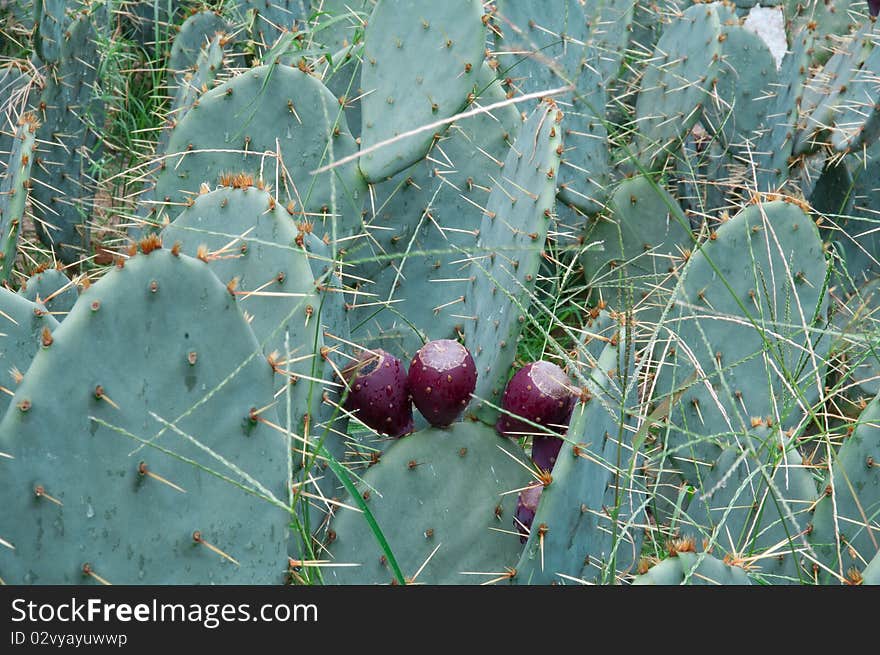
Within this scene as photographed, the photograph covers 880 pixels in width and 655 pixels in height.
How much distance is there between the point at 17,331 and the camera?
4.53 ft

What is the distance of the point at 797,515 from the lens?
147cm

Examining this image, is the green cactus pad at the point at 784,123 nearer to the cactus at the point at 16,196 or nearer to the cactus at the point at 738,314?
the cactus at the point at 738,314

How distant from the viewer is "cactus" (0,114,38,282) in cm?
185

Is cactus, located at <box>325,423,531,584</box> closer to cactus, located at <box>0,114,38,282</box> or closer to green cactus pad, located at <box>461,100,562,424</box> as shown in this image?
green cactus pad, located at <box>461,100,562,424</box>

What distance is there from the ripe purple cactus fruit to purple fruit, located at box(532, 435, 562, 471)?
0.41 ft

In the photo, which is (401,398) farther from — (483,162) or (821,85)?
(821,85)

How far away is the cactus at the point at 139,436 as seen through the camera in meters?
1.03

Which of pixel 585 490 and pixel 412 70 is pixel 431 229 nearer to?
pixel 412 70

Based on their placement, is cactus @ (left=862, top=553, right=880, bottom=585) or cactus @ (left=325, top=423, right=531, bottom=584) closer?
cactus @ (left=862, top=553, right=880, bottom=585)

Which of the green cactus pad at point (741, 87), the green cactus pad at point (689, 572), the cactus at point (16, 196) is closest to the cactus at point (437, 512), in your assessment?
the green cactus pad at point (689, 572)

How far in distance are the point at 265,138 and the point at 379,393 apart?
58cm

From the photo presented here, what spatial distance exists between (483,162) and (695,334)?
2.00 feet

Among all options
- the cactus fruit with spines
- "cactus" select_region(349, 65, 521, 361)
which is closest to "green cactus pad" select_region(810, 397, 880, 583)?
the cactus fruit with spines
